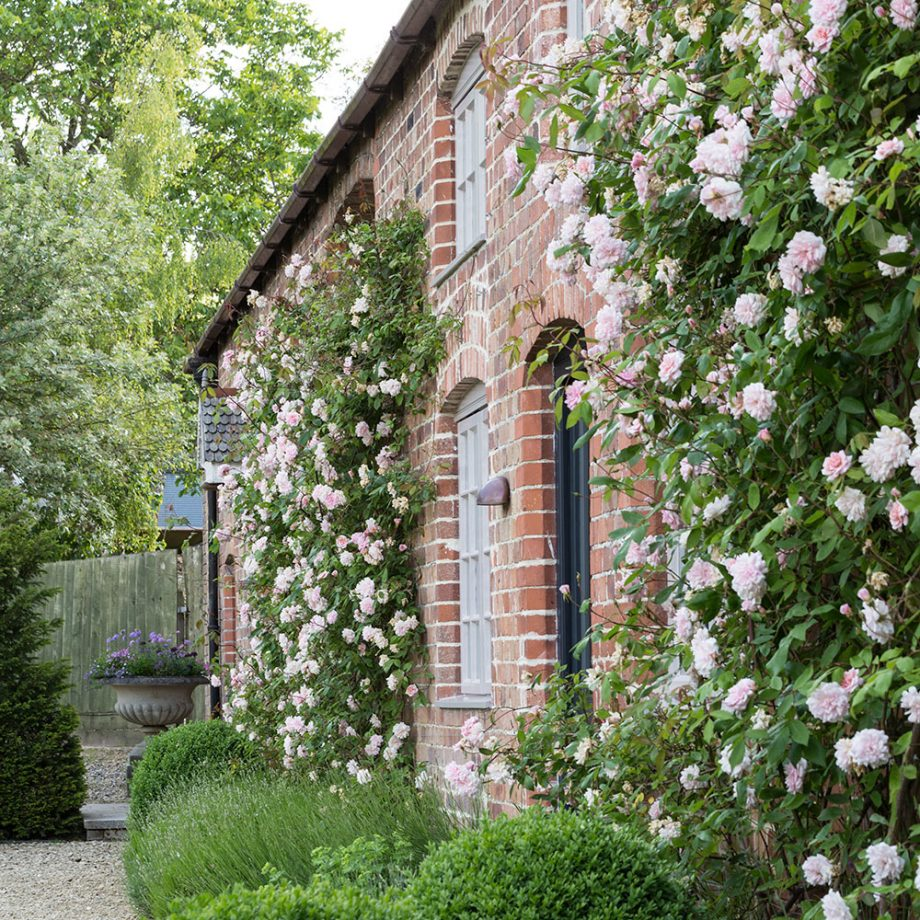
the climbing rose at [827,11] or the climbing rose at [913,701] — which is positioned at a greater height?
the climbing rose at [827,11]

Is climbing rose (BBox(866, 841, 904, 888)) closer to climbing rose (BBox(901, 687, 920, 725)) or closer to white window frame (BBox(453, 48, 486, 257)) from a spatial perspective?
climbing rose (BBox(901, 687, 920, 725))

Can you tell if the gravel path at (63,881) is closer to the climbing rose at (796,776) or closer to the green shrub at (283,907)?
the green shrub at (283,907)

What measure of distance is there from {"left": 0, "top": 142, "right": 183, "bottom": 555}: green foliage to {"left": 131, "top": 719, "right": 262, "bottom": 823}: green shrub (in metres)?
8.29

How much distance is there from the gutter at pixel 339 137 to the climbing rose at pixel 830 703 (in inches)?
228

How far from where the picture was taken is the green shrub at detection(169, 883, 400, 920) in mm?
3954

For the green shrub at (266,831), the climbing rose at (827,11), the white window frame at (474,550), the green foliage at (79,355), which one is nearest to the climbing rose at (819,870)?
the climbing rose at (827,11)

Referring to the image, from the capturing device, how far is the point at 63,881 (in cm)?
1077

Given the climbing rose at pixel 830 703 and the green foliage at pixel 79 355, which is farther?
the green foliage at pixel 79 355

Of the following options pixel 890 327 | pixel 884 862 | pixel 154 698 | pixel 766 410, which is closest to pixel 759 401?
pixel 766 410

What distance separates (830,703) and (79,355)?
790 inches

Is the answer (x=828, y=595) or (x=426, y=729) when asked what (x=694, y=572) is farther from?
(x=426, y=729)

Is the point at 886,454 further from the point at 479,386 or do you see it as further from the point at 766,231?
the point at 479,386

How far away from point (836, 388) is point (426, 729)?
211 inches

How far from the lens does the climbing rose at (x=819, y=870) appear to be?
3.86m
